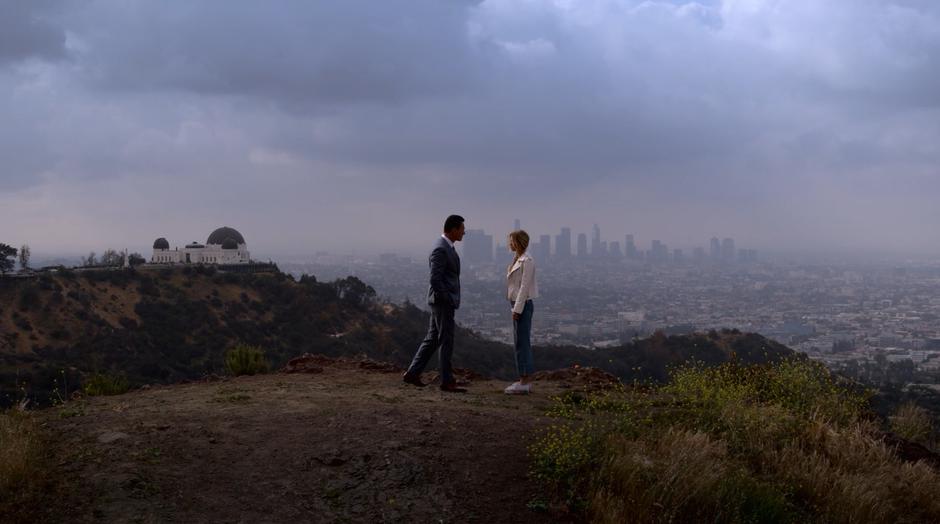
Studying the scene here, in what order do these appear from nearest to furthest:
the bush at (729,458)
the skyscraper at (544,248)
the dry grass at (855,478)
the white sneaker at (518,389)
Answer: the bush at (729,458) → the dry grass at (855,478) → the white sneaker at (518,389) → the skyscraper at (544,248)

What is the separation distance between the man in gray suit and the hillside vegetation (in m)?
13.7

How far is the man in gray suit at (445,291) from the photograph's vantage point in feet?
25.7

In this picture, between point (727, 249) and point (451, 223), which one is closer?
point (451, 223)

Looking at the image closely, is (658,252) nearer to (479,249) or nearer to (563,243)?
(563,243)

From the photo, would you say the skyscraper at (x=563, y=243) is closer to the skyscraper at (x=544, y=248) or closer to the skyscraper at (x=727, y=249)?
the skyscraper at (x=544, y=248)

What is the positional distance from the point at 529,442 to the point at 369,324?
1311 inches

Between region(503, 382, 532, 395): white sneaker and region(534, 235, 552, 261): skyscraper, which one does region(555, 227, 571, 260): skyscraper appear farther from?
region(503, 382, 532, 395): white sneaker

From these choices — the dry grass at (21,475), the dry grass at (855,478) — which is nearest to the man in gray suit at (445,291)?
the dry grass at (855,478)

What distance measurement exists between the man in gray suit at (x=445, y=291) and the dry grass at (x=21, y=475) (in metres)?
4.13

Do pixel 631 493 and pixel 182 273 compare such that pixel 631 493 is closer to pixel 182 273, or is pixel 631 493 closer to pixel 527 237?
pixel 527 237

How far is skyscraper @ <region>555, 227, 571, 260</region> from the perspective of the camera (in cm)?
8519

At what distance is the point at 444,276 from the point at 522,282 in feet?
3.05

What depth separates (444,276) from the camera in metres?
7.88

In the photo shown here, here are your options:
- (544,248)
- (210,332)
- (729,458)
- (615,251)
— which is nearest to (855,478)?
(729,458)
